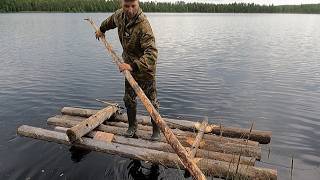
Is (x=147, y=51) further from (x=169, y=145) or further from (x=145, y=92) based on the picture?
(x=169, y=145)

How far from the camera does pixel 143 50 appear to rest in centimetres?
786

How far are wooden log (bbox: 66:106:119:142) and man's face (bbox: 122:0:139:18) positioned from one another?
3093mm

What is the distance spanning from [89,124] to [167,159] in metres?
2.63

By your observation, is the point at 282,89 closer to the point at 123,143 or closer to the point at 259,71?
the point at 259,71

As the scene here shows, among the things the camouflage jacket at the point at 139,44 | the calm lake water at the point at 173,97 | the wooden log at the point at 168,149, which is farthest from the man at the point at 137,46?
the calm lake water at the point at 173,97

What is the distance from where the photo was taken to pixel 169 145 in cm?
815

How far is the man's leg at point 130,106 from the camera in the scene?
845 cm

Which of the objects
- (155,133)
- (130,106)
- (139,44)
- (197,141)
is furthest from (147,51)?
(197,141)

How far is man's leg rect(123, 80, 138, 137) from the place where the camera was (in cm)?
845

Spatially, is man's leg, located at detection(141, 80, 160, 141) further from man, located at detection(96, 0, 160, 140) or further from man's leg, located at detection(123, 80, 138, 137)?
man's leg, located at detection(123, 80, 138, 137)

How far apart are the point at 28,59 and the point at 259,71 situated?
17.0 m

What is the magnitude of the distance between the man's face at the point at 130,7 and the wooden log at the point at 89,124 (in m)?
3.09

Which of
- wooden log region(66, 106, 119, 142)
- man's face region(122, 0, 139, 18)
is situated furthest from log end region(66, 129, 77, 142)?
man's face region(122, 0, 139, 18)

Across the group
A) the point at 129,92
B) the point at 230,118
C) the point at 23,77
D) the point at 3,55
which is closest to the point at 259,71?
the point at 230,118
